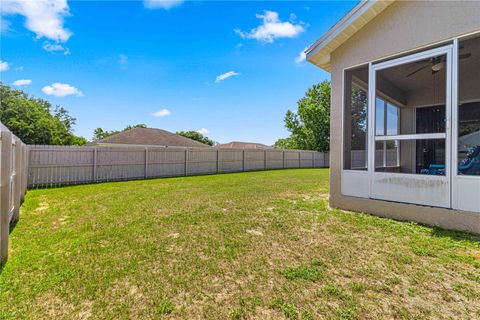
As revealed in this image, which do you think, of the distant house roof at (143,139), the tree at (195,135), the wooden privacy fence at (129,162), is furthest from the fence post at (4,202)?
the tree at (195,135)

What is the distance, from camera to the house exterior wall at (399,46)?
3.71 metres

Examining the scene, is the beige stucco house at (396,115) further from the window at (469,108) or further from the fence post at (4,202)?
the fence post at (4,202)

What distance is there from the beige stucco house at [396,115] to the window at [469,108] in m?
0.02

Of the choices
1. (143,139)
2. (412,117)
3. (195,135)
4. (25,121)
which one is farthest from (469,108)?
(195,135)

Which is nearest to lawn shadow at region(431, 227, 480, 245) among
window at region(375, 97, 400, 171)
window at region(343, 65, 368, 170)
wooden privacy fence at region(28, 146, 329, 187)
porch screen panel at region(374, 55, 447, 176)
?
porch screen panel at region(374, 55, 447, 176)

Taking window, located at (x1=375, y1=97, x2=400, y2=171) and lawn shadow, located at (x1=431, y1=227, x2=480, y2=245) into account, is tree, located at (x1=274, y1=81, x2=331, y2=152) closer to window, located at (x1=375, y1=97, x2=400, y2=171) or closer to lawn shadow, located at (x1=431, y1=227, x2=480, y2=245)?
window, located at (x1=375, y1=97, x2=400, y2=171)

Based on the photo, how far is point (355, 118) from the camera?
5.24m

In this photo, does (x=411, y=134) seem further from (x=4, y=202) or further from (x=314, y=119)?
(x=314, y=119)

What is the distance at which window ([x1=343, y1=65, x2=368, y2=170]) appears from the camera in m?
5.10

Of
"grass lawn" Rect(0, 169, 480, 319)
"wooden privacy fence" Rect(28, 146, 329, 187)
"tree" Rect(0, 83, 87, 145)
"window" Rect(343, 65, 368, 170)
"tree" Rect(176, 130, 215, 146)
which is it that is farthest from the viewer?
"tree" Rect(176, 130, 215, 146)

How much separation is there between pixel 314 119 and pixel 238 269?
26.1m

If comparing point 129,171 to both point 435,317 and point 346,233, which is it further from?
point 435,317

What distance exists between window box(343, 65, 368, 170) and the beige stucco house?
0.07ft

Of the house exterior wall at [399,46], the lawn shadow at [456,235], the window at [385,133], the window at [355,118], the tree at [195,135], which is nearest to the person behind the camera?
the lawn shadow at [456,235]
